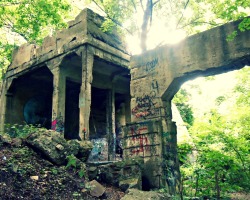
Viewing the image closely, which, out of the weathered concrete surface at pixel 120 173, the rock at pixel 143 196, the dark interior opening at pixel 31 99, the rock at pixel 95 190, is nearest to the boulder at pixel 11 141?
the weathered concrete surface at pixel 120 173

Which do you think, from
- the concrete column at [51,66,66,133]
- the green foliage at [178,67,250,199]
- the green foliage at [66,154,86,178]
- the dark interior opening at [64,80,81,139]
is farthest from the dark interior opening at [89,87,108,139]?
the green foliage at [66,154,86,178]

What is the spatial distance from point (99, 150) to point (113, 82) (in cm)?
399

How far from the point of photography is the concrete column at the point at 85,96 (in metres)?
10.1

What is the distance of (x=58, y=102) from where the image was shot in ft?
37.7

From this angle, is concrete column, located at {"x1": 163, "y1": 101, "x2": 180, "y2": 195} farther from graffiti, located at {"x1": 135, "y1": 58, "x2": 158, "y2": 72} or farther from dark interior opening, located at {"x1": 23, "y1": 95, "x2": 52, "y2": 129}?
dark interior opening, located at {"x1": 23, "y1": 95, "x2": 52, "y2": 129}

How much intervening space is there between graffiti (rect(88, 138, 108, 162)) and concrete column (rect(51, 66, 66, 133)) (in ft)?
9.57

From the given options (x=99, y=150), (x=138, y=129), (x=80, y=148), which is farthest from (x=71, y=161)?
(x=99, y=150)

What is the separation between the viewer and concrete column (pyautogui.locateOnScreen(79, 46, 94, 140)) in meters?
10.1

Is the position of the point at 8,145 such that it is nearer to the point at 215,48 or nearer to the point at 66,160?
the point at 66,160

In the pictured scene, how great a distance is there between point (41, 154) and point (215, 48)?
5264 mm

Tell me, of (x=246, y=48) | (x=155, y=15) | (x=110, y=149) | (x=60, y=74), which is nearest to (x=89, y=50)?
(x=60, y=74)

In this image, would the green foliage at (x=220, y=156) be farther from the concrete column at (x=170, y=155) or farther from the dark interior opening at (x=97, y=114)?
the dark interior opening at (x=97, y=114)

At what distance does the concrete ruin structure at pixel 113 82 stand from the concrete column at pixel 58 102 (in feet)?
0.14

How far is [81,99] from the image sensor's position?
415 inches
